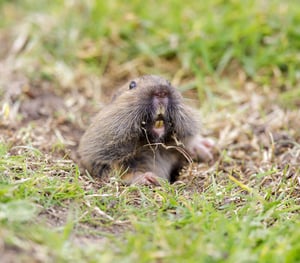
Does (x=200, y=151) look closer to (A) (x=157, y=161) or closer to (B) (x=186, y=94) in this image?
(A) (x=157, y=161)

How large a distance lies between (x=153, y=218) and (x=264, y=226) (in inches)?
24.5

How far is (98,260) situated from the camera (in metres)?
2.60

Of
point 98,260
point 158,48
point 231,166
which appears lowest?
point 231,166

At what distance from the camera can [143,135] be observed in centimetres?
411

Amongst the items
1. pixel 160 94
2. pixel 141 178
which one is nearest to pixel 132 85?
pixel 160 94

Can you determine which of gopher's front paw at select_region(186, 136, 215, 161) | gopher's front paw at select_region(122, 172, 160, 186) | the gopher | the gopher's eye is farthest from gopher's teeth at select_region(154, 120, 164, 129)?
gopher's front paw at select_region(186, 136, 215, 161)

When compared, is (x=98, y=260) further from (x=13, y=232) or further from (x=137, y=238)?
(x=13, y=232)

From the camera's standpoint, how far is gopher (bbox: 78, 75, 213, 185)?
4.02 m

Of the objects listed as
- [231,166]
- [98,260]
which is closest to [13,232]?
[98,260]

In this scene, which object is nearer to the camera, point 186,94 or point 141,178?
point 141,178

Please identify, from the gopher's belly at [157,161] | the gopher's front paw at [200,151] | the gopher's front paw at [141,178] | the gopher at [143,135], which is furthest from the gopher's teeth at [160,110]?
the gopher's front paw at [200,151]

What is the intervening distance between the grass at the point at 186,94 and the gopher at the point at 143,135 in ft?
0.66

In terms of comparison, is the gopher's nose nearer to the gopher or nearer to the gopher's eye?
Answer: the gopher

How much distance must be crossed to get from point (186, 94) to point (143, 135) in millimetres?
2128
